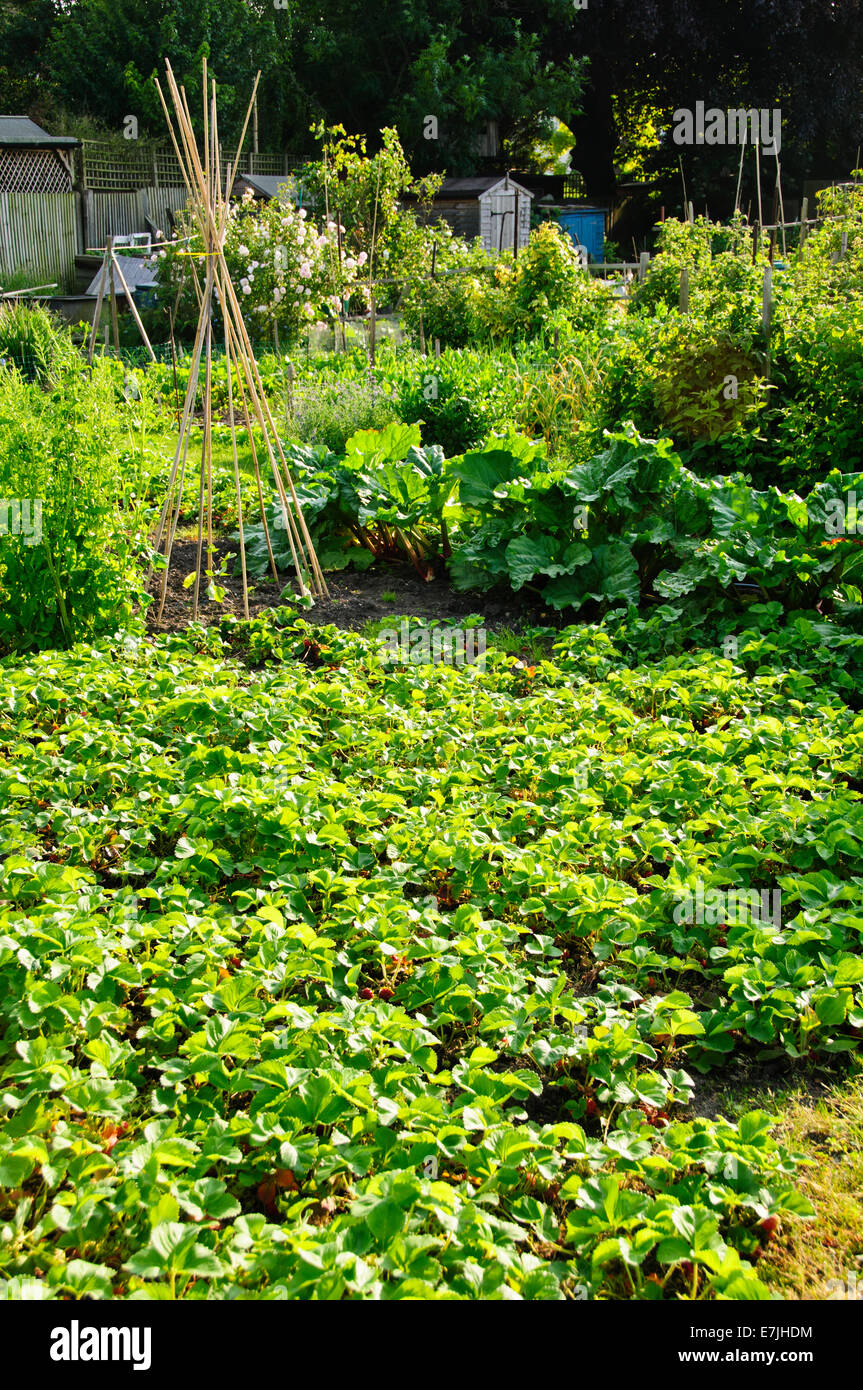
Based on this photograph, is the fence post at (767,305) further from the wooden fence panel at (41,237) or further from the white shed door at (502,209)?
the white shed door at (502,209)

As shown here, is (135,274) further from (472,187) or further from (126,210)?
(472,187)

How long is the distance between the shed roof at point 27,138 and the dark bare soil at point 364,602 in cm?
1944

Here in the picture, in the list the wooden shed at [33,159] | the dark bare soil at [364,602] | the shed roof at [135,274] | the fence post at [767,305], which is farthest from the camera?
the wooden shed at [33,159]

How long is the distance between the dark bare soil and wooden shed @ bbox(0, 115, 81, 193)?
19.6m

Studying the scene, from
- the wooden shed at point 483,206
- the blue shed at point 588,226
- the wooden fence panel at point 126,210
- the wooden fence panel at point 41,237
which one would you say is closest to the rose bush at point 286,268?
the wooden fence panel at point 41,237

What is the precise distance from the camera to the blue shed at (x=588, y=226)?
96.2ft

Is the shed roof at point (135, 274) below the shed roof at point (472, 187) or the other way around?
below

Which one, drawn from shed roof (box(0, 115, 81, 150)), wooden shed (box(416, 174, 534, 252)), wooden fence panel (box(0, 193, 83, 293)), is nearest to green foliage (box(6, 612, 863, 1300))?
wooden fence panel (box(0, 193, 83, 293))

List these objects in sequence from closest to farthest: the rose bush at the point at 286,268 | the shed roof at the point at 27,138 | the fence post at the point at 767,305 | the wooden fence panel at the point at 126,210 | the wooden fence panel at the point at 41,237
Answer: the fence post at the point at 767,305 < the rose bush at the point at 286,268 < the wooden fence panel at the point at 41,237 < the wooden fence panel at the point at 126,210 < the shed roof at the point at 27,138

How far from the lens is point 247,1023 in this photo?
244 centimetres
